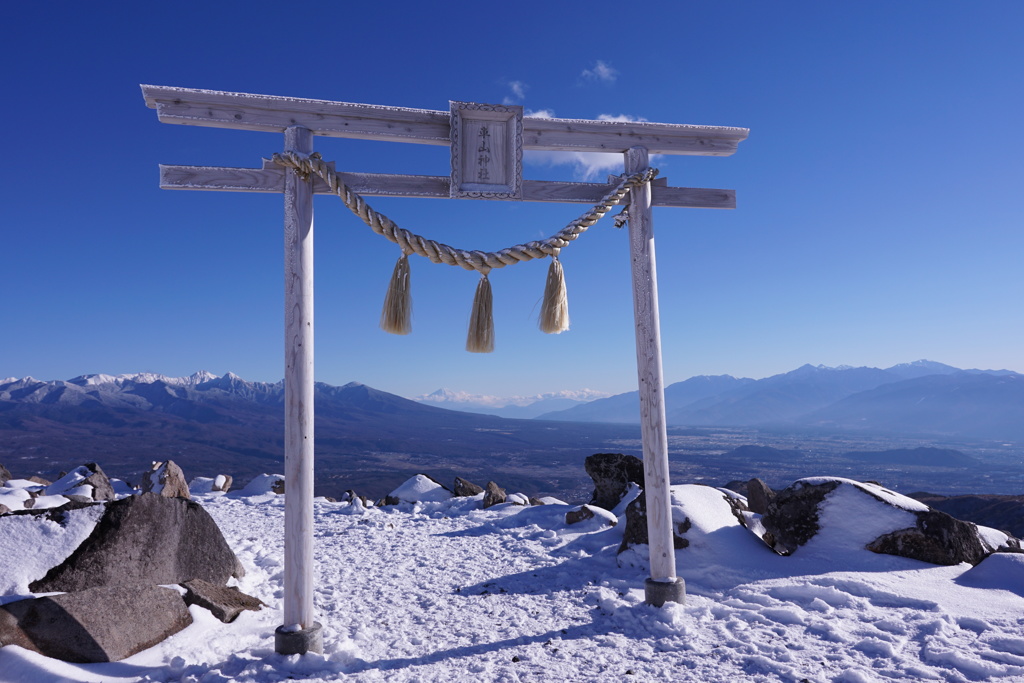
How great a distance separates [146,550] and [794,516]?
6.39 metres

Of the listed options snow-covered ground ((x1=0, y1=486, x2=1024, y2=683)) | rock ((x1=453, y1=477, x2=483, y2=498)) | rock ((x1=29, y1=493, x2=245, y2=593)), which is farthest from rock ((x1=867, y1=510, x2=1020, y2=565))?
rock ((x1=453, y1=477, x2=483, y2=498))

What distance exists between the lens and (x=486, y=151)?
14.6 feet

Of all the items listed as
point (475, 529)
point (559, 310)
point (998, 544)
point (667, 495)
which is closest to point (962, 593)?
point (998, 544)

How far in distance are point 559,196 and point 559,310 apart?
1.02 metres

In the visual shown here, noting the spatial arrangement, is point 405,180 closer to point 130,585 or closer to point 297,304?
point 297,304

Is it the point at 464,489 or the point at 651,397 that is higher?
the point at 651,397

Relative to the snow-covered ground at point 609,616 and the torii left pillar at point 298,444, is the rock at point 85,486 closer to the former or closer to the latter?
the snow-covered ground at point 609,616

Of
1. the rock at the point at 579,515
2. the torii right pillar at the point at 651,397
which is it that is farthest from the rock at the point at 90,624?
the rock at the point at 579,515

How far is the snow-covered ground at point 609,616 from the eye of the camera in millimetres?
3414

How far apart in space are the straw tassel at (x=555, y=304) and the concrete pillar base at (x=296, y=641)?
116 inches

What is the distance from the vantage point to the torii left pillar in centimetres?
370

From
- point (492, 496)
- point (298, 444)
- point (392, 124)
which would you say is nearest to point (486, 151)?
point (392, 124)

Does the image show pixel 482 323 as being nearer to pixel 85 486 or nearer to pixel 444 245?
pixel 444 245

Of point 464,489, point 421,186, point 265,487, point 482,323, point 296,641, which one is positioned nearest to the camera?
point 296,641
